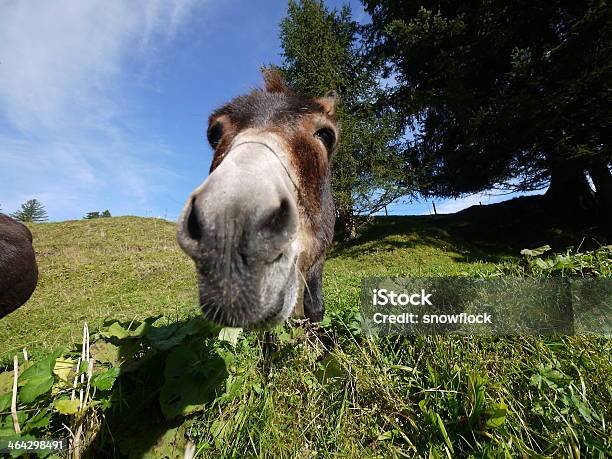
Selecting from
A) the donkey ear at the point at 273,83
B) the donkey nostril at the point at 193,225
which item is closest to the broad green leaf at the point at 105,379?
the donkey nostril at the point at 193,225

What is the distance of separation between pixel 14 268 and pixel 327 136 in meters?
5.13

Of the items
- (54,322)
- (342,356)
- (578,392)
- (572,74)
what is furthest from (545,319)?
(572,74)

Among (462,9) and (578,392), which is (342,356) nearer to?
(578,392)

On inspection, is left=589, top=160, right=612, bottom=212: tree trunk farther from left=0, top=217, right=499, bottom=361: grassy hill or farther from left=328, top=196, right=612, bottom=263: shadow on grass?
left=0, top=217, right=499, bottom=361: grassy hill

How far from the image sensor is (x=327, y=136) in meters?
2.79

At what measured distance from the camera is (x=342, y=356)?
2.25 meters

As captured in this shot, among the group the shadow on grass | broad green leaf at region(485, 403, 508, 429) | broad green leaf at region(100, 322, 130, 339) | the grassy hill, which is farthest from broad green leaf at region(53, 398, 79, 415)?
the shadow on grass

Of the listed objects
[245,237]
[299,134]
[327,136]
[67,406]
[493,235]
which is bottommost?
[67,406]

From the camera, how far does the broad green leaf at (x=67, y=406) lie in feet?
5.19
